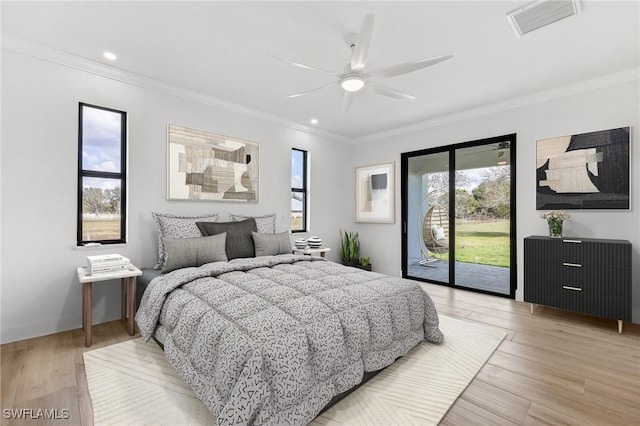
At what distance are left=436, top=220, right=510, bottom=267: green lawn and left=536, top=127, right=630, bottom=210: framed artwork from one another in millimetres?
605

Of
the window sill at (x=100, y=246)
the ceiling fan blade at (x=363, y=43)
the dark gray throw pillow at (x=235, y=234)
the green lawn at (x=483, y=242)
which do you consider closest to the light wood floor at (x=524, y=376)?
the window sill at (x=100, y=246)

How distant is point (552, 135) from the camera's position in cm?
359

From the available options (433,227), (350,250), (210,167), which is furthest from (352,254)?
(210,167)

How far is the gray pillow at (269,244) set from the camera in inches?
140

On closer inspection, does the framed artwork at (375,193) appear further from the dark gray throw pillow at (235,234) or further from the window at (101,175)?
the window at (101,175)

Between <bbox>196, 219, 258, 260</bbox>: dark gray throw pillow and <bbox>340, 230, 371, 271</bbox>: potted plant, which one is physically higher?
<bbox>196, 219, 258, 260</bbox>: dark gray throw pillow

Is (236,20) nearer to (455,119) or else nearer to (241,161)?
(241,161)

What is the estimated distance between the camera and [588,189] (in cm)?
329

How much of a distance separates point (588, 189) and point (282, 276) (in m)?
3.57

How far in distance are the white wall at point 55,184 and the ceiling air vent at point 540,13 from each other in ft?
11.4

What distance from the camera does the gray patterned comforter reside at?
1440mm

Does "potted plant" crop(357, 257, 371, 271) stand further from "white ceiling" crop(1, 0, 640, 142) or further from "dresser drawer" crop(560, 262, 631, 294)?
"white ceiling" crop(1, 0, 640, 142)

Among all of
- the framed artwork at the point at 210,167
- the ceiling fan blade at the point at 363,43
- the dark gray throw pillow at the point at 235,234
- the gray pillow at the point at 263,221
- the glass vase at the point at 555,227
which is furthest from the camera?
the gray pillow at the point at 263,221

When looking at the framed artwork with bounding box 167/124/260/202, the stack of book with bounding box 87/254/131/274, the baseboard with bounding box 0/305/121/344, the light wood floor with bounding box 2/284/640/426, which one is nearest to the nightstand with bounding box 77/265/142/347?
the stack of book with bounding box 87/254/131/274
